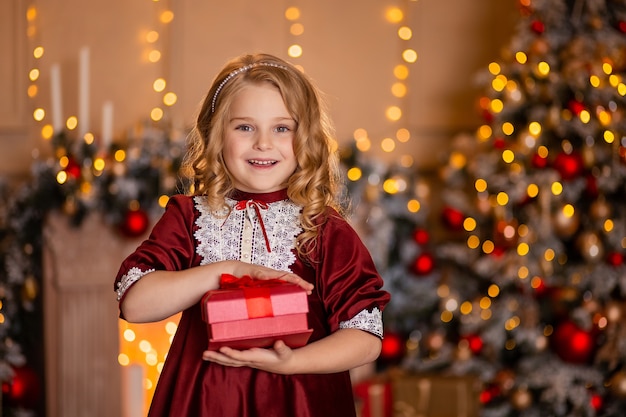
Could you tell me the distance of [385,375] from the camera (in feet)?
14.6

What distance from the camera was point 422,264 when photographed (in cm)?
444

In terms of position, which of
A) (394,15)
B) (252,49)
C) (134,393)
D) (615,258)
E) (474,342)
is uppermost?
(394,15)

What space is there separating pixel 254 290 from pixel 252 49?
131 inches

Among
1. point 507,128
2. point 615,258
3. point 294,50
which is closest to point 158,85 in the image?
point 294,50

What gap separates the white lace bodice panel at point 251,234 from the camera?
178 cm

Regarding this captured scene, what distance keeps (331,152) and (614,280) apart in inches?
92.8

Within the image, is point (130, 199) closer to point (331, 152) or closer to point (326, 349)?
point (331, 152)

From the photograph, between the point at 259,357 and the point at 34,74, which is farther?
the point at 34,74

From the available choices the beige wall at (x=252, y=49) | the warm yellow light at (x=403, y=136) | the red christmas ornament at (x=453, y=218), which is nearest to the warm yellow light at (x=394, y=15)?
the beige wall at (x=252, y=49)

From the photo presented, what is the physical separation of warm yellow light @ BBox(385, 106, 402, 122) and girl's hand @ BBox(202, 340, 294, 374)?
3.47m

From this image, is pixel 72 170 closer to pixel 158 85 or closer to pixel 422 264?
pixel 158 85

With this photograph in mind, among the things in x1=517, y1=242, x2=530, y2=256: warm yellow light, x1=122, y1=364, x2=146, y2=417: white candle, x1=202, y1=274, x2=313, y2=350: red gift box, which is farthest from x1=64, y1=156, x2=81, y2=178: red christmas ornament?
x1=202, y1=274, x2=313, y2=350: red gift box

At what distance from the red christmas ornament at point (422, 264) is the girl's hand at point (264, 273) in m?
2.86

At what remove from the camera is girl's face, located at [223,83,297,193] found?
5.78 ft
